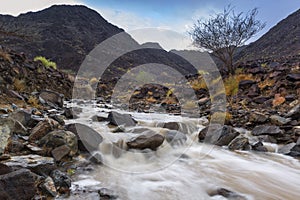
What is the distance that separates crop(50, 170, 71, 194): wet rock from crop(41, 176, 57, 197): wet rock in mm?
71

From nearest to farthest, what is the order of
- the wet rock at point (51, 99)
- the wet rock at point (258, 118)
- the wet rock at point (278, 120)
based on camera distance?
the wet rock at point (278, 120) → the wet rock at point (258, 118) → the wet rock at point (51, 99)

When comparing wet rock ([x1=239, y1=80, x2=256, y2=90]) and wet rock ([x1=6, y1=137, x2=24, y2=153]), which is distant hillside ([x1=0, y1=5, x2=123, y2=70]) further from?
wet rock ([x1=6, y1=137, x2=24, y2=153])

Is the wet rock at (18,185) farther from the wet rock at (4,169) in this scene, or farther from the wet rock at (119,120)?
the wet rock at (119,120)

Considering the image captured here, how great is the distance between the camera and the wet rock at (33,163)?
2408 mm

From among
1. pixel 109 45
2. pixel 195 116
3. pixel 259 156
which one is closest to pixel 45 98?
pixel 195 116

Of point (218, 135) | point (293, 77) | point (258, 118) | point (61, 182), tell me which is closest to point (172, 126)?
point (218, 135)

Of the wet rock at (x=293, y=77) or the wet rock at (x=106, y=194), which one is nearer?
the wet rock at (x=106, y=194)

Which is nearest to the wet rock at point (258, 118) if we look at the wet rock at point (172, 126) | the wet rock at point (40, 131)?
the wet rock at point (172, 126)

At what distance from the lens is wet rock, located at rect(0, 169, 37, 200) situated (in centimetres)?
191

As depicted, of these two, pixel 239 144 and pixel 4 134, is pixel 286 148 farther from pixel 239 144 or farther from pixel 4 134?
pixel 4 134

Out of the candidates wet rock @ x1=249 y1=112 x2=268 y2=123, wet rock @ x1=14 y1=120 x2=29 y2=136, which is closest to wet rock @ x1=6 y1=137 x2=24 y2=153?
wet rock @ x1=14 y1=120 x2=29 y2=136

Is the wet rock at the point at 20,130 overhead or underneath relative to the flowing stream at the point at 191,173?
overhead

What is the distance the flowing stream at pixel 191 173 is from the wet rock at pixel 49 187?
30 centimetres

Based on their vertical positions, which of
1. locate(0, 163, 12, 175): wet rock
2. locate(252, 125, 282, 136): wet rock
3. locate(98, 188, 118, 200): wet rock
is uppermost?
locate(252, 125, 282, 136): wet rock
